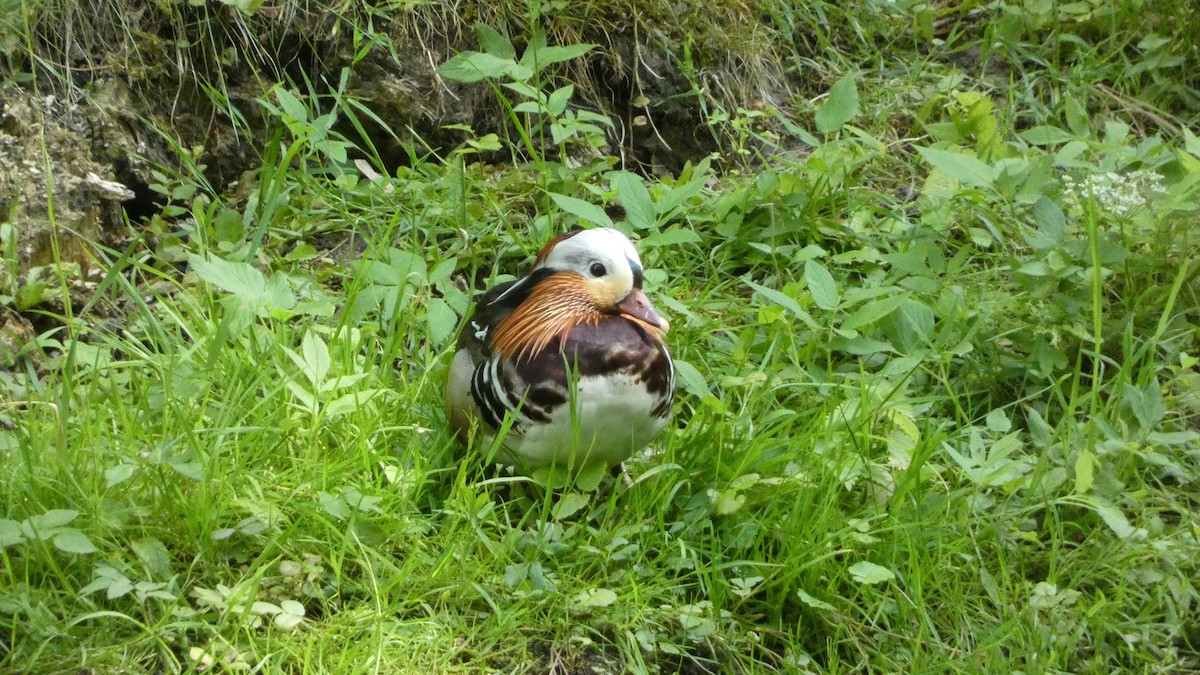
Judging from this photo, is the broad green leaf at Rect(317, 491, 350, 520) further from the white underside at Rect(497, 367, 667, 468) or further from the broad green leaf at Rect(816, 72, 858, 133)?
the broad green leaf at Rect(816, 72, 858, 133)

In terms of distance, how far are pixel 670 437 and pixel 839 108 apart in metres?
1.24

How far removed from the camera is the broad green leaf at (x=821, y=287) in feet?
9.00

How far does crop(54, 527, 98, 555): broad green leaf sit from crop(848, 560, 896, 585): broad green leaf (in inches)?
53.3

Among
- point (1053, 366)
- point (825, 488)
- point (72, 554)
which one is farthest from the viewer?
point (1053, 366)

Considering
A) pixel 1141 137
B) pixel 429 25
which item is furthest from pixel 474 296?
pixel 1141 137

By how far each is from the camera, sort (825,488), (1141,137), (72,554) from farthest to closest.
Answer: (1141,137) < (825,488) < (72,554)

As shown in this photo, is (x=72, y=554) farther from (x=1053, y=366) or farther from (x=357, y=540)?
(x=1053, y=366)

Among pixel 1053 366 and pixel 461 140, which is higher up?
pixel 461 140

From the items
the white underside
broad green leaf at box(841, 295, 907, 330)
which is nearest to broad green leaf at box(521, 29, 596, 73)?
broad green leaf at box(841, 295, 907, 330)

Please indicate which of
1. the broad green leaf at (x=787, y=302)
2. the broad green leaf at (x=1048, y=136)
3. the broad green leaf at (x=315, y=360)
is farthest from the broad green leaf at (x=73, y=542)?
the broad green leaf at (x=1048, y=136)

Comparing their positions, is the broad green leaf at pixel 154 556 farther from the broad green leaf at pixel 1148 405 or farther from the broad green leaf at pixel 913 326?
the broad green leaf at pixel 1148 405

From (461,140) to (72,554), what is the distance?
1961 mm

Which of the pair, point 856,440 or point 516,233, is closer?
point 856,440

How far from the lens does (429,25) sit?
11.6ft
